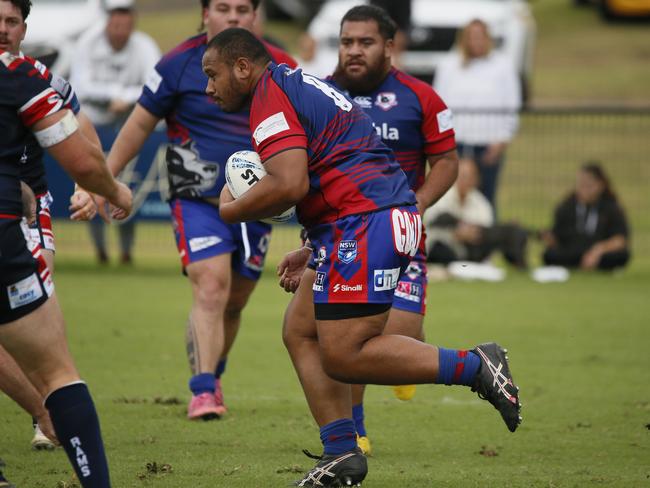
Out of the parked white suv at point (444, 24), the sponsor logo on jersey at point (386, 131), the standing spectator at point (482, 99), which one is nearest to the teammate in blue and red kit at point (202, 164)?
the sponsor logo on jersey at point (386, 131)

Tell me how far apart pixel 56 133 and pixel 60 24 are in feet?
39.9

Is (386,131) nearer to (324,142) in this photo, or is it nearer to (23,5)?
(324,142)

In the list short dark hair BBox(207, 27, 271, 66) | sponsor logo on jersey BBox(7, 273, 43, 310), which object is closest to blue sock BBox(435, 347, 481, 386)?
short dark hair BBox(207, 27, 271, 66)

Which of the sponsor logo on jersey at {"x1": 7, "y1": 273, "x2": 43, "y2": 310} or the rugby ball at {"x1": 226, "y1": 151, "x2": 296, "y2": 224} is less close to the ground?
the rugby ball at {"x1": 226, "y1": 151, "x2": 296, "y2": 224}

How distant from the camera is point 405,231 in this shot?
18.4 ft

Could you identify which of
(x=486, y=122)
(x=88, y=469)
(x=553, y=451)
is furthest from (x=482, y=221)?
(x=88, y=469)

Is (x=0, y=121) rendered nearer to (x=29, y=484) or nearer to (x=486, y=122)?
(x=29, y=484)

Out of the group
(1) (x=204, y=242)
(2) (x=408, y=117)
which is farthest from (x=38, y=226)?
(2) (x=408, y=117)

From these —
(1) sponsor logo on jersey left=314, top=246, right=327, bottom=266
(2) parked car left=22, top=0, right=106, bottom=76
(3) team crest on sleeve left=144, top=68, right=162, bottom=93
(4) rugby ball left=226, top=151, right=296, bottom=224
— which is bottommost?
(2) parked car left=22, top=0, right=106, bottom=76

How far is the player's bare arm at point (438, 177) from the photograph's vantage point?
6.86 meters

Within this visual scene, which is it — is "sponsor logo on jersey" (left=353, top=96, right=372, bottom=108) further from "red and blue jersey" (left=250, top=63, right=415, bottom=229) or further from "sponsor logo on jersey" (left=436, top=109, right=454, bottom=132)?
→ "red and blue jersey" (left=250, top=63, right=415, bottom=229)

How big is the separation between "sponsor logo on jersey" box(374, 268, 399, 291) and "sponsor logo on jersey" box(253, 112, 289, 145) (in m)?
0.76

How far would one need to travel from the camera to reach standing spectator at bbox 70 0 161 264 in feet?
44.8

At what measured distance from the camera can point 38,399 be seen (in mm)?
6281
